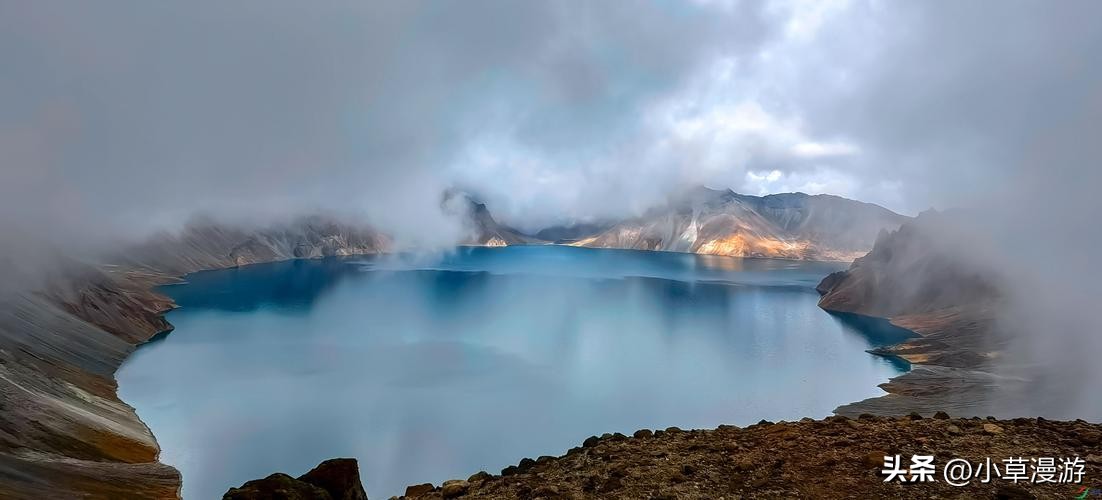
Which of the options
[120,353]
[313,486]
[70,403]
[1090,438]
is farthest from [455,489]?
[120,353]

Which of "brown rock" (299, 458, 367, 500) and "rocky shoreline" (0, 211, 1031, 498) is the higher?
"brown rock" (299, 458, 367, 500)

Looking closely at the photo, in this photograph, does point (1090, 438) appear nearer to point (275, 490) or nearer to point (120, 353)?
point (275, 490)

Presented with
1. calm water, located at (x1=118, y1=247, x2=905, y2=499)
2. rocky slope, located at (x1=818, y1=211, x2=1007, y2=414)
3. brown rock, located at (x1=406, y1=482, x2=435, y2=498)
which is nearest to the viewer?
brown rock, located at (x1=406, y1=482, x2=435, y2=498)

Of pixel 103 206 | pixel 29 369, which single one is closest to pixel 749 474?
pixel 29 369

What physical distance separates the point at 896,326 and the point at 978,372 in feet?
166

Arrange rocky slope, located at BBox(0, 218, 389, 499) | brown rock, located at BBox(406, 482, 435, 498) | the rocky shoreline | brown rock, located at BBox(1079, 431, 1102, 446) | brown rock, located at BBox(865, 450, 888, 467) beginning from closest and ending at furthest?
brown rock, located at BBox(865, 450, 888, 467) → brown rock, located at BBox(1079, 431, 1102, 446) → brown rock, located at BBox(406, 482, 435, 498) → rocky slope, located at BBox(0, 218, 389, 499) → the rocky shoreline

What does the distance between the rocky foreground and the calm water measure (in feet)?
92.1

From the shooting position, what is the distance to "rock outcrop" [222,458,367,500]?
11367 mm

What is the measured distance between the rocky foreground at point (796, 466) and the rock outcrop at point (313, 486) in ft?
0.09

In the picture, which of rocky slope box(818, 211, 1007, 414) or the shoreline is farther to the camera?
rocky slope box(818, 211, 1007, 414)

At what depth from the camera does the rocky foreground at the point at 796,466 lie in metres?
10.3

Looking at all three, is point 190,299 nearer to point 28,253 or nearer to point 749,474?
point 28,253

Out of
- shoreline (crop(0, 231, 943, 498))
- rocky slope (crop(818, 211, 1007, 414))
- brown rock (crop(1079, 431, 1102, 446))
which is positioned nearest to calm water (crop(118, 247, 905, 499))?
shoreline (crop(0, 231, 943, 498))

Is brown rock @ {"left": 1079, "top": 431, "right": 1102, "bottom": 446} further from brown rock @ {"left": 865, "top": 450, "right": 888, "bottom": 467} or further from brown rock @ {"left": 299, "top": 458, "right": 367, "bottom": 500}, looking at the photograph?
brown rock @ {"left": 299, "top": 458, "right": 367, "bottom": 500}
